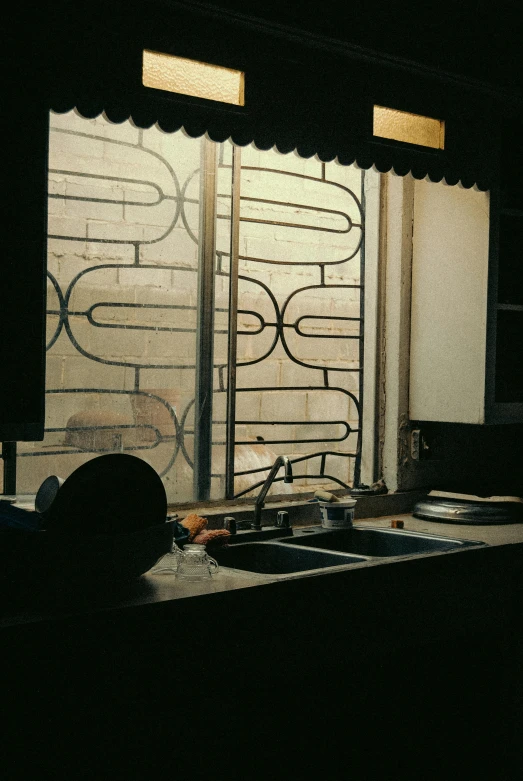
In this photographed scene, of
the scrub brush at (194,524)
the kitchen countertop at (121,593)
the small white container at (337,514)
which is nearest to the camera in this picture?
the kitchen countertop at (121,593)

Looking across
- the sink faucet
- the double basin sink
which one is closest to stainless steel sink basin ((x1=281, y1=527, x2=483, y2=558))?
the double basin sink

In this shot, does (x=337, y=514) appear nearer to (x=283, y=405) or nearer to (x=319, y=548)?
(x=319, y=548)

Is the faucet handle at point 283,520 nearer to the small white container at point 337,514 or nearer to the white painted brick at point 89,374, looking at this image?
the small white container at point 337,514

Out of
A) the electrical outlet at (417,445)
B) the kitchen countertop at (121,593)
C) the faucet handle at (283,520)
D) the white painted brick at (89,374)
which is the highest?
the white painted brick at (89,374)

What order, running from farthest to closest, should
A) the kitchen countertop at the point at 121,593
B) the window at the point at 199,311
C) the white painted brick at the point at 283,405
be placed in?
the white painted brick at the point at 283,405 < the window at the point at 199,311 < the kitchen countertop at the point at 121,593

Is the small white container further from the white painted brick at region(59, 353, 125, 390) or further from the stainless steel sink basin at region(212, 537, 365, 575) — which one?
the white painted brick at region(59, 353, 125, 390)

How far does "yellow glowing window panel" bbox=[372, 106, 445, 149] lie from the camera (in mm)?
2729

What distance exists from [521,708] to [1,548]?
1.74 m

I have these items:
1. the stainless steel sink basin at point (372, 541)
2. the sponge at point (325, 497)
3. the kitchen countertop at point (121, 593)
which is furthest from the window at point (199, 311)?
the kitchen countertop at point (121, 593)

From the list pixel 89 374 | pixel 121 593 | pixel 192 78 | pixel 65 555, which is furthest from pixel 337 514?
pixel 192 78

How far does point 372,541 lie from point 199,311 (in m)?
0.95

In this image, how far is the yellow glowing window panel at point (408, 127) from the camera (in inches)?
107

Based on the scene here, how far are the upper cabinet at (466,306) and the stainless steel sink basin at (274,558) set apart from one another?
2.85 feet

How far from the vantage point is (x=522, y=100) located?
3.12 metres
